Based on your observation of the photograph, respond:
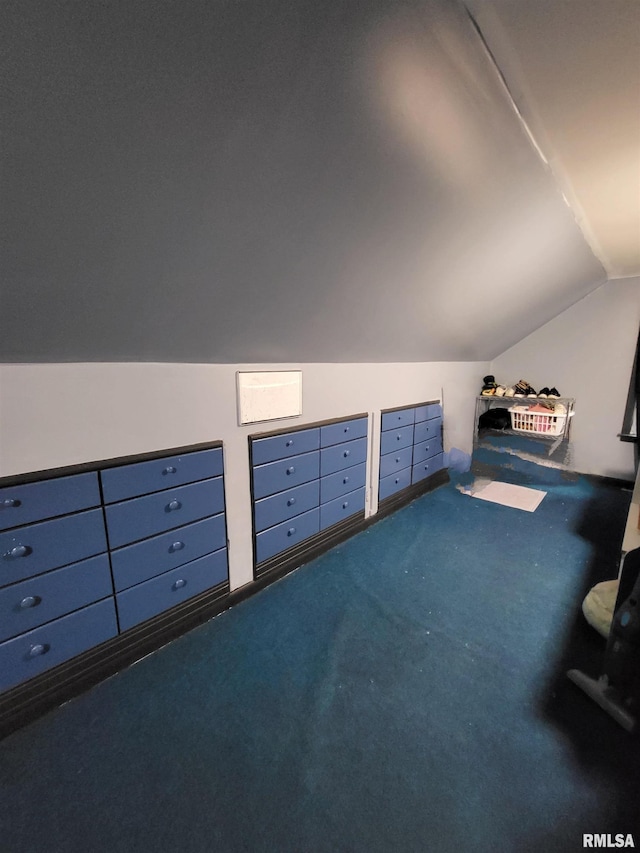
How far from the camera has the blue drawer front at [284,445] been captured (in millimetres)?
1983

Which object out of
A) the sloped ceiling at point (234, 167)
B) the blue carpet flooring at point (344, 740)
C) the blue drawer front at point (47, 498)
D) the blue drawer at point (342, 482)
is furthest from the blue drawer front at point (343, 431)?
the blue drawer front at point (47, 498)

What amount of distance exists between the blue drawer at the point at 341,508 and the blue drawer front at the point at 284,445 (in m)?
0.47

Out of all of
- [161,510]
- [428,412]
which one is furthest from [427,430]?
[161,510]

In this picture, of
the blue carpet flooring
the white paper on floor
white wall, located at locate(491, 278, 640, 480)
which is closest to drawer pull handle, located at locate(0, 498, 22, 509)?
the blue carpet flooring

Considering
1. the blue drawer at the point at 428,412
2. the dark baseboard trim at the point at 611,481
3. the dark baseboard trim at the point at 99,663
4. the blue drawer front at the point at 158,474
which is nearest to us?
the dark baseboard trim at the point at 99,663

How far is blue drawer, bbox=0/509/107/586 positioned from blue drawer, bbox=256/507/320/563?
85cm

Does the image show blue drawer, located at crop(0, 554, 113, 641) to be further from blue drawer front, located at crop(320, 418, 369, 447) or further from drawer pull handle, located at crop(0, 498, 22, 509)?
blue drawer front, located at crop(320, 418, 369, 447)

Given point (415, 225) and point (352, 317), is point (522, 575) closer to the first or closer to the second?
point (352, 317)

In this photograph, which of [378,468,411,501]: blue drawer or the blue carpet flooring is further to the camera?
[378,468,411,501]: blue drawer

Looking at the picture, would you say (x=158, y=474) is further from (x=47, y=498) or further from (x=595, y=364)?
(x=595, y=364)

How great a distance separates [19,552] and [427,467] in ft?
10.00

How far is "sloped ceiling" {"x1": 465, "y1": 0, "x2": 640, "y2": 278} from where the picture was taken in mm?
846

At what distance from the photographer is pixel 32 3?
1.89 feet

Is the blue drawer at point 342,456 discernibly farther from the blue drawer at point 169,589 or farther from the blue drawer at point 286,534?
the blue drawer at point 169,589
